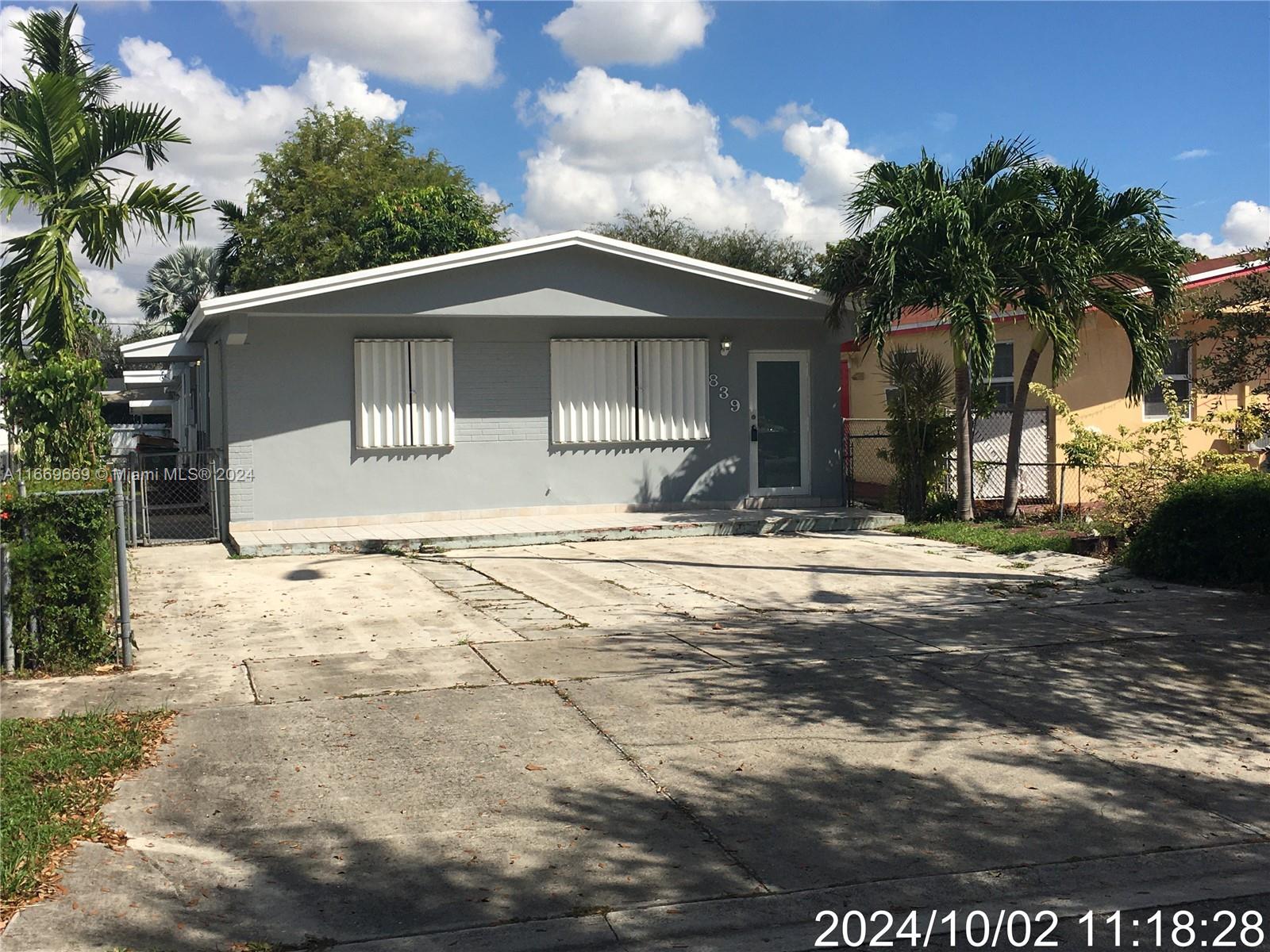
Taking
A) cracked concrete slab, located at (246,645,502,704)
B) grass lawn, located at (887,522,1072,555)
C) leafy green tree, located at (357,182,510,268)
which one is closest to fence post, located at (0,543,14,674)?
cracked concrete slab, located at (246,645,502,704)

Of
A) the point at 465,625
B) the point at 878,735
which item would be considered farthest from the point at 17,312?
the point at 878,735

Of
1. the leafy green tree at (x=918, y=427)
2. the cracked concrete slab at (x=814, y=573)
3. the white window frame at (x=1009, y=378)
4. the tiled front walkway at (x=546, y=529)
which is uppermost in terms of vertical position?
the white window frame at (x=1009, y=378)

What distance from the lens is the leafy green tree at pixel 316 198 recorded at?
39156 mm

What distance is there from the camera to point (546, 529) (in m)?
15.1

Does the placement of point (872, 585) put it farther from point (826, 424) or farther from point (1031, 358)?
point (826, 424)

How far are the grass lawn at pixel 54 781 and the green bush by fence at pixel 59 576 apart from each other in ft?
3.82

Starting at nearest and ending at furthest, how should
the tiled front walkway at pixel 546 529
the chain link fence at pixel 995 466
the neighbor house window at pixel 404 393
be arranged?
the tiled front walkway at pixel 546 529
the neighbor house window at pixel 404 393
the chain link fence at pixel 995 466

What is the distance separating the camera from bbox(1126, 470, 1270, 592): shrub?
426 inches

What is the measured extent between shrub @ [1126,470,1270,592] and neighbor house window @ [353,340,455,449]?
886 cm

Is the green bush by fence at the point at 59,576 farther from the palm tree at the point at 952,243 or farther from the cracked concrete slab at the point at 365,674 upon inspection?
the palm tree at the point at 952,243

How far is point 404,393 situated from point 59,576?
8327 millimetres

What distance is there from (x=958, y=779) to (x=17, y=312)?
12053mm

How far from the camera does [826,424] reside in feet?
Answer: 58.4

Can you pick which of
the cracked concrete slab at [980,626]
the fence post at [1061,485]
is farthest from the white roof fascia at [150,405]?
the cracked concrete slab at [980,626]
